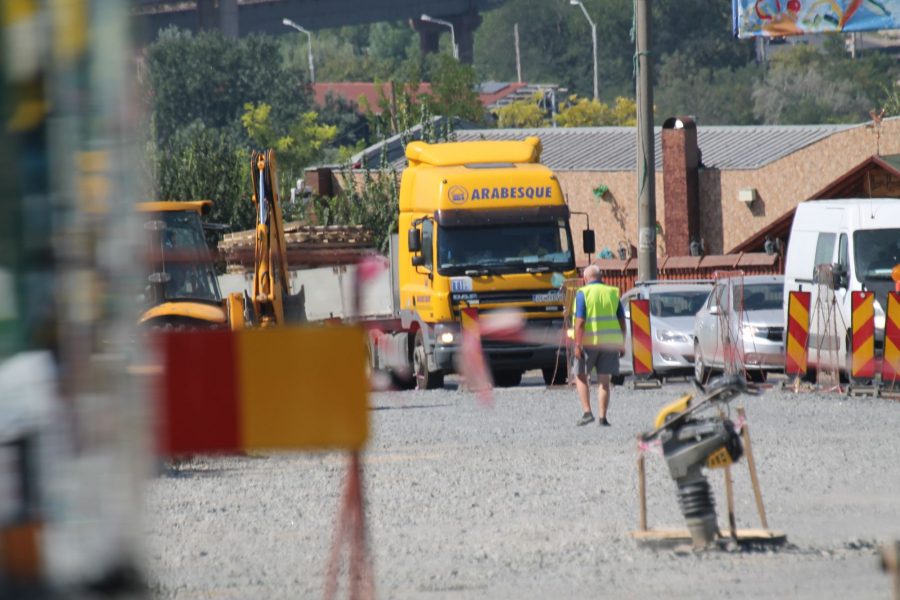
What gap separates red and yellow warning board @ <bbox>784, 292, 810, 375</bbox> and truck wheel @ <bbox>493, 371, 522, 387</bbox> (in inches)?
Answer: 203

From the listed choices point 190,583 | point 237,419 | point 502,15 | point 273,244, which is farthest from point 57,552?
point 502,15

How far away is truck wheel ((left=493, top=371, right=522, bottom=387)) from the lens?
20.9 metres

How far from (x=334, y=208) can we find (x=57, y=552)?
3718cm

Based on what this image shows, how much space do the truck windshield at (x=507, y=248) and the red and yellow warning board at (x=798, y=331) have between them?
365cm

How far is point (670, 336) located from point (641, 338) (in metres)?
1.24

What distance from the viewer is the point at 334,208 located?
1542 inches

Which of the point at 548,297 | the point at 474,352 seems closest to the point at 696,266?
the point at 548,297

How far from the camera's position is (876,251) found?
1641 cm

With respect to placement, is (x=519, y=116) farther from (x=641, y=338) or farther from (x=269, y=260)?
(x=269, y=260)

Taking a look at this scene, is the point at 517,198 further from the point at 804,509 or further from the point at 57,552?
the point at 57,552

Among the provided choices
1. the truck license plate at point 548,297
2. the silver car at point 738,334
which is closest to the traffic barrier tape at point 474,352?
the truck license plate at point 548,297

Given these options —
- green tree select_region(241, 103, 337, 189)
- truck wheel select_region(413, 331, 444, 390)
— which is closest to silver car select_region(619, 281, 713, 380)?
truck wheel select_region(413, 331, 444, 390)

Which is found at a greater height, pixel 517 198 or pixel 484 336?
pixel 517 198

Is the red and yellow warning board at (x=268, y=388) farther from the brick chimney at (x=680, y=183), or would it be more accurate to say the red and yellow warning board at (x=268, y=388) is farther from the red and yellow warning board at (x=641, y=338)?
the brick chimney at (x=680, y=183)
